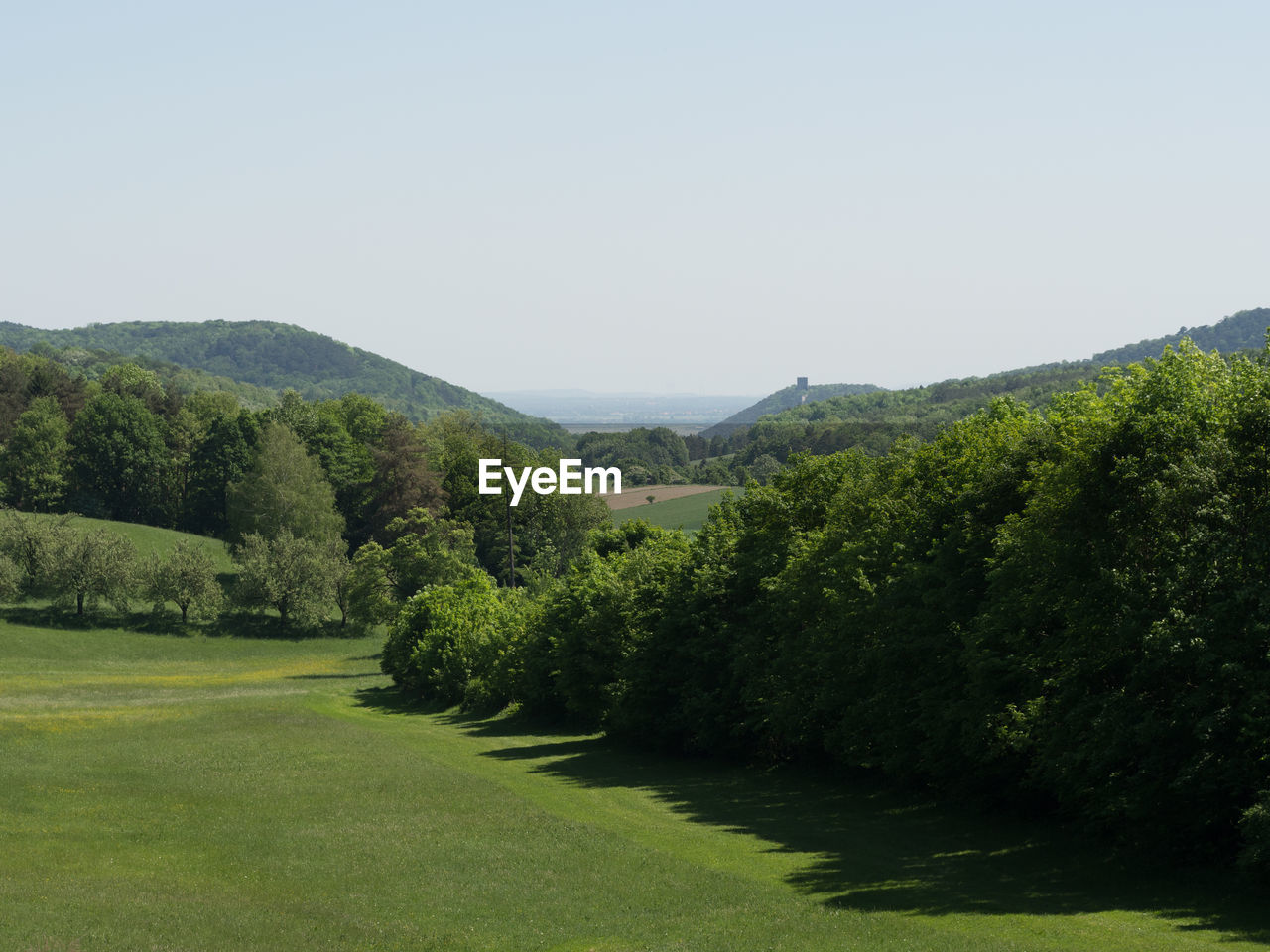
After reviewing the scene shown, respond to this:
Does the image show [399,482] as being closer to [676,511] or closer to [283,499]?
[283,499]

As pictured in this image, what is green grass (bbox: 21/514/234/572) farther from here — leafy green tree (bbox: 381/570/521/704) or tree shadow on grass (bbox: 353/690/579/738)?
tree shadow on grass (bbox: 353/690/579/738)

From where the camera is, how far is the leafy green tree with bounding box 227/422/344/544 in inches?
5472

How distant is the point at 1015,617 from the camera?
37.8 meters

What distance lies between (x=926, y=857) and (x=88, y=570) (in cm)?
10023

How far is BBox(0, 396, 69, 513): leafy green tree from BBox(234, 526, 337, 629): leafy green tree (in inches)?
1698

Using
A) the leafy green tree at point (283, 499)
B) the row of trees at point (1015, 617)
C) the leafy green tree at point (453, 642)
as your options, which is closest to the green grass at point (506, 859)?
the row of trees at point (1015, 617)

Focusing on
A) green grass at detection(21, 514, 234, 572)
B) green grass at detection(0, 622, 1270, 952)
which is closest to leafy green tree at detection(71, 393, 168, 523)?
green grass at detection(21, 514, 234, 572)

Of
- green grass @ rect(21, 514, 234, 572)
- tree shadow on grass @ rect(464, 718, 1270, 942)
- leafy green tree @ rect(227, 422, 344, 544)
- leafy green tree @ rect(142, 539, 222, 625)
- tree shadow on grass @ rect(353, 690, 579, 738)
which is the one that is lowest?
tree shadow on grass @ rect(353, 690, 579, 738)

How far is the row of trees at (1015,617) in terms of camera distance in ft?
98.7

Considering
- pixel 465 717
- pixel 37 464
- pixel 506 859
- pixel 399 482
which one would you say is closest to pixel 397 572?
pixel 399 482

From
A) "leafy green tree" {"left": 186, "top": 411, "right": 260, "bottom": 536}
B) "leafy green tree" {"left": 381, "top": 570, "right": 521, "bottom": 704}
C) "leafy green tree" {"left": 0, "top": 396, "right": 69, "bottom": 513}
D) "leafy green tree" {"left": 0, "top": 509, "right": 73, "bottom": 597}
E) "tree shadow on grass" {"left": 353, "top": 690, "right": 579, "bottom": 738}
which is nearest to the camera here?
"tree shadow on grass" {"left": 353, "top": 690, "right": 579, "bottom": 738}

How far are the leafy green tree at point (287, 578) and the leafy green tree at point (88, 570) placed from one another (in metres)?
10.8

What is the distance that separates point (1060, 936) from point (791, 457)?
37.3m

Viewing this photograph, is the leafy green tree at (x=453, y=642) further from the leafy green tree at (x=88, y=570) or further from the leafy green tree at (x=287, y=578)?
the leafy green tree at (x=88, y=570)
